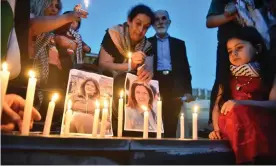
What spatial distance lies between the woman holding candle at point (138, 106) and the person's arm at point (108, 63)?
0.22m

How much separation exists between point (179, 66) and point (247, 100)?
4.21 feet

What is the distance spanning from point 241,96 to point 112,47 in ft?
3.45

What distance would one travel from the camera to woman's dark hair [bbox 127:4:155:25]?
91.4 inches

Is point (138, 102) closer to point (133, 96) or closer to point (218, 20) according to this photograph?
point (133, 96)

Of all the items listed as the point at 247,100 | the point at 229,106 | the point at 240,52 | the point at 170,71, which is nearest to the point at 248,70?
the point at 240,52

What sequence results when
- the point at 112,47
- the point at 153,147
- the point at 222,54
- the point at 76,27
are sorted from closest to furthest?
the point at 153,147 < the point at 222,54 < the point at 112,47 < the point at 76,27

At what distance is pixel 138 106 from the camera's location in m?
1.88

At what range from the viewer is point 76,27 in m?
2.52

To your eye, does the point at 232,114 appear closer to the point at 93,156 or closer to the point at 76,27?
the point at 93,156

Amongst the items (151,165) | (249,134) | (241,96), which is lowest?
(151,165)

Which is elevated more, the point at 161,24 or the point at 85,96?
the point at 161,24

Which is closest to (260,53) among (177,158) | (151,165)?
(177,158)

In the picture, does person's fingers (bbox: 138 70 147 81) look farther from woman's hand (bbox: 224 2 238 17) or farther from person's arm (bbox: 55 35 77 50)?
woman's hand (bbox: 224 2 238 17)

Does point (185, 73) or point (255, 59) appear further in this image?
point (185, 73)
